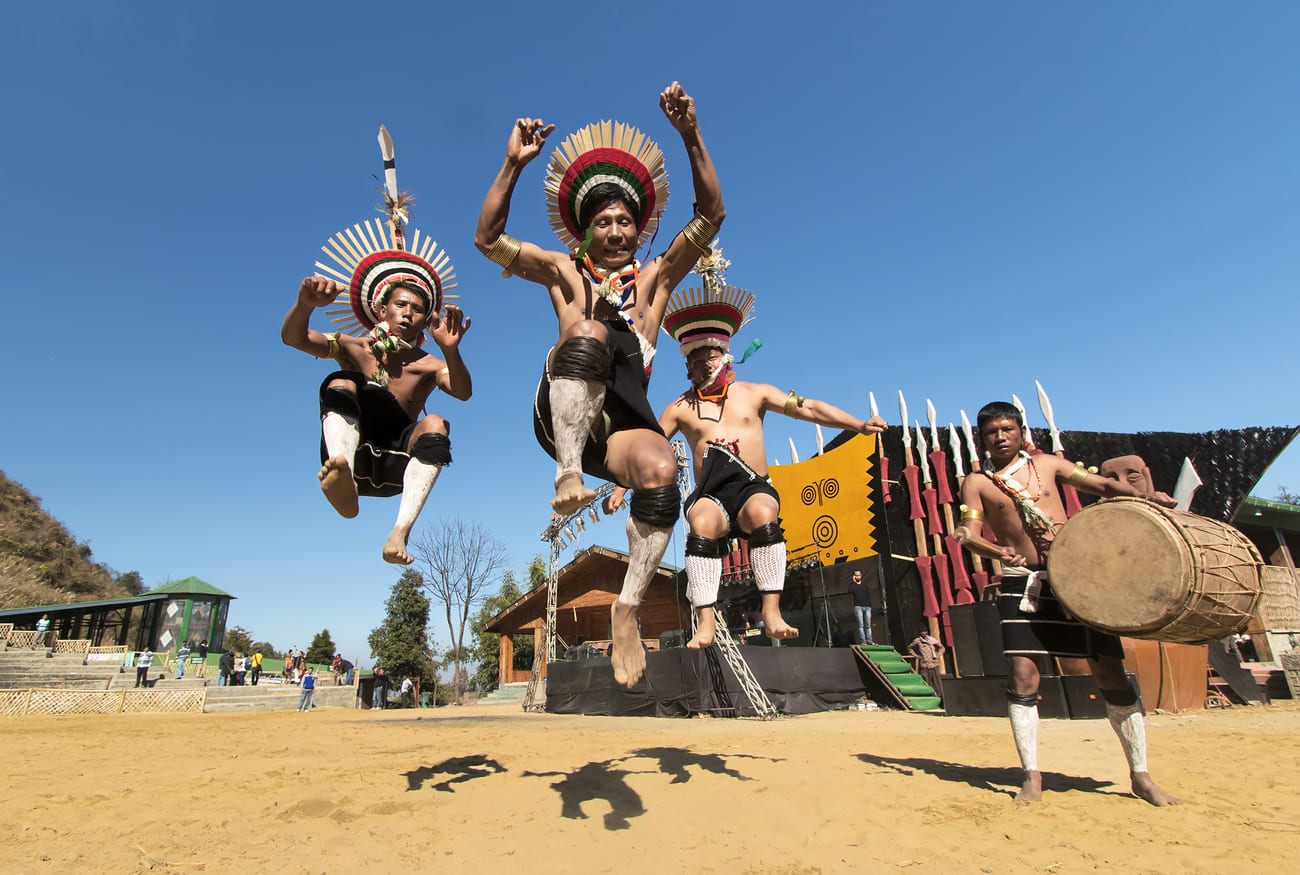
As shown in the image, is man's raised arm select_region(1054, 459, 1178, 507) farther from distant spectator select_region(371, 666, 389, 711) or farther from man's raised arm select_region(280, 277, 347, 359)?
distant spectator select_region(371, 666, 389, 711)

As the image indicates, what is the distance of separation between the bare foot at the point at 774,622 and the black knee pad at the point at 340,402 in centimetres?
246

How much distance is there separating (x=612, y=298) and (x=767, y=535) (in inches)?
62.3

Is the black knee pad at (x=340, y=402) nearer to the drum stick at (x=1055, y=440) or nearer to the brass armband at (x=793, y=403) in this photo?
the brass armband at (x=793, y=403)

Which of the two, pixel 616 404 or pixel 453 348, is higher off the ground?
pixel 453 348

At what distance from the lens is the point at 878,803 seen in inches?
142

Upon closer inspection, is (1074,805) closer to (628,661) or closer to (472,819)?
(628,661)

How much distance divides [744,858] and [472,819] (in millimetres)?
1508

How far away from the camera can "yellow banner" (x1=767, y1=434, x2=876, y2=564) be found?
1502 centimetres

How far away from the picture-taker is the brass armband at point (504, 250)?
2.98 m

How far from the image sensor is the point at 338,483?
3.30 m

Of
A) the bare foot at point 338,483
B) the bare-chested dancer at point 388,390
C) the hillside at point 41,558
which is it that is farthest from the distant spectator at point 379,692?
the hillside at point 41,558

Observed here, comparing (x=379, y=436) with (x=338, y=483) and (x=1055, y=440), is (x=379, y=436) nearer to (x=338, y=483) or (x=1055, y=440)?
(x=338, y=483)

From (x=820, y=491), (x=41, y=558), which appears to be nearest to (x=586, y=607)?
(x=820, y=491)

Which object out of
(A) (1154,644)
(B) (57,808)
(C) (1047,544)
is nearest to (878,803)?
(C) (1047,544)
